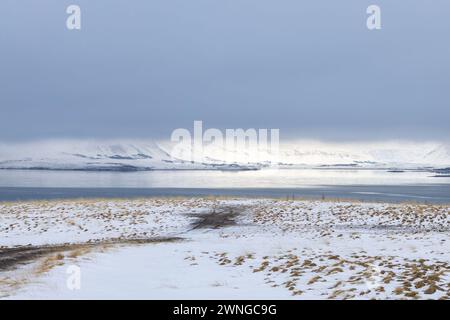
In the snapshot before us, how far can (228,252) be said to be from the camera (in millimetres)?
17375

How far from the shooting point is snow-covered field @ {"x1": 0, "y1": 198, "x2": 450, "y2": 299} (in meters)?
11.2

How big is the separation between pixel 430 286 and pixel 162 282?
23.9ft

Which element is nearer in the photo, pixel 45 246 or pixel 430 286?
pixel 430 286

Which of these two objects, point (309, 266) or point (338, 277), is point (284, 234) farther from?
point (338, 277)

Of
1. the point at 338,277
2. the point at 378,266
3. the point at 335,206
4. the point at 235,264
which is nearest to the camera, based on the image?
the point at 338,277

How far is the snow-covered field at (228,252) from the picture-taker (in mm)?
11203

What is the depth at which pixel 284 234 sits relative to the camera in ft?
74.6

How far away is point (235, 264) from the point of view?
594 inches

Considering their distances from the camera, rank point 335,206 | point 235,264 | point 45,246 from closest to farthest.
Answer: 1. point 235,264
2. point 45,246
3. point 335,206
